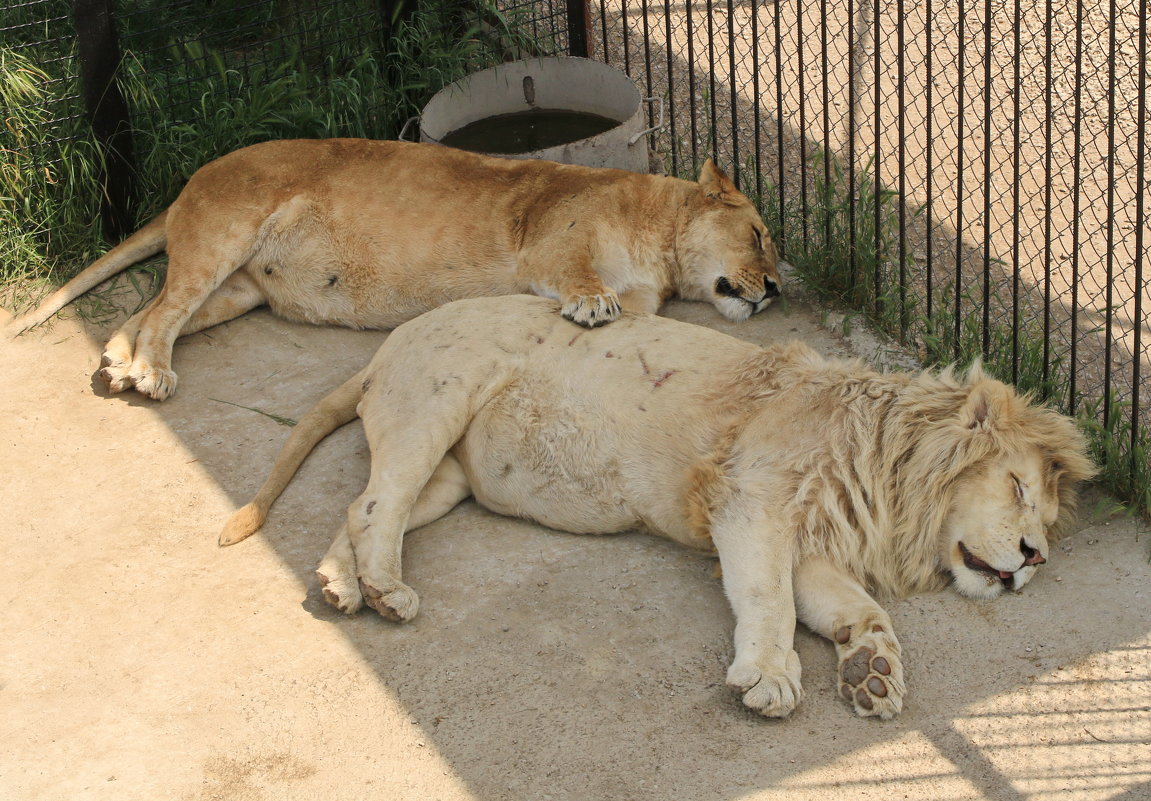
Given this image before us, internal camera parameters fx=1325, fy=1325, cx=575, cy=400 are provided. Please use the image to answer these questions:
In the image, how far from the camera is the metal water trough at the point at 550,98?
6398 mm

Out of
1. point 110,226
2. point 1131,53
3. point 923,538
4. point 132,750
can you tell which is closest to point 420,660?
point 132,750

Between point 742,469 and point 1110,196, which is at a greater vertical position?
point 1110,196

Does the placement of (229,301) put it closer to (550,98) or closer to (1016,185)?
(550,98)

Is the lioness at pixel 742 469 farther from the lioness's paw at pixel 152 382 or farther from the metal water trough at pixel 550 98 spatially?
the metal water trough at pixel 550 98

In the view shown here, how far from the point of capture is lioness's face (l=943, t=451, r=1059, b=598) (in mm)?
4031

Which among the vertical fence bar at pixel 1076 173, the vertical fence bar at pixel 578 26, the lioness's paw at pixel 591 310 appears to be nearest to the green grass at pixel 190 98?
the vertical fence bar at pixel 578 26

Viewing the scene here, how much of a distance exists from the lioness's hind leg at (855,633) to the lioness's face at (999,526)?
1.04 ft

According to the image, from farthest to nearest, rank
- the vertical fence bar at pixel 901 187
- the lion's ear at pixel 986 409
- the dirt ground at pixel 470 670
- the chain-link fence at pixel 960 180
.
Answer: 1. the vertical fence bar at pixel 901 187
2. the chain-link fence at pixel 960 180
3. the lion's ear at pixel 986 409
4. the dirt ground at pixel 470 670

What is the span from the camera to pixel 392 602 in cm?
398

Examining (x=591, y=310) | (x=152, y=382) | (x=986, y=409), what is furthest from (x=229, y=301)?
(x=986, y=409)

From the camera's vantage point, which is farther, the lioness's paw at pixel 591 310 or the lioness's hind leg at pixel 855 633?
the lioness's paw at pixel 591 310

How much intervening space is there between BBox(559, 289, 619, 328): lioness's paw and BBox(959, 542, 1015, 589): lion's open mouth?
4.97ft

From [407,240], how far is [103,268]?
1.35m

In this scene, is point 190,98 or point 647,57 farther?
point 647,57
